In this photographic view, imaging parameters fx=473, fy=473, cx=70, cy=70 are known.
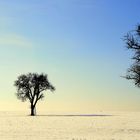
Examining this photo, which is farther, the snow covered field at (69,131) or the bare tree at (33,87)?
the bare tree at (33,87)

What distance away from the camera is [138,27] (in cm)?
3781

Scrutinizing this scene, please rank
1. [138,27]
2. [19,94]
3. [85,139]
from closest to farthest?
1. [85,139]
2. [138,27]
3. [19,94]

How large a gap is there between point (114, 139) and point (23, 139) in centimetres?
550

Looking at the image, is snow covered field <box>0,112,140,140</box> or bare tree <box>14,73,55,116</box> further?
bare tree <box>14,73,55,116</box>

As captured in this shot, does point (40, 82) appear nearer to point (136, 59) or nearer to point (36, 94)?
point (36, 94)

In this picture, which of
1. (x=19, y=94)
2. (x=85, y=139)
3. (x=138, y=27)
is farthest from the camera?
(x=19, y=94)

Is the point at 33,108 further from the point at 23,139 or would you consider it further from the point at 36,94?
the point at 23,139

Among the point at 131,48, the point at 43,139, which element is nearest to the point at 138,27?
the point at 131,48

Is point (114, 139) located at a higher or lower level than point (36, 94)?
lower

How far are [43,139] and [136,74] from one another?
13.3 meters

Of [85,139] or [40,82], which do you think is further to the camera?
[40,82]

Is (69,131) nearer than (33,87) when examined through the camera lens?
Yes

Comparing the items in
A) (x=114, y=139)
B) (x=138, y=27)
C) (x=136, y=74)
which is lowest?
(x=114, y=139)

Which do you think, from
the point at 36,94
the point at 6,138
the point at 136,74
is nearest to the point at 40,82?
the point at 36,94
